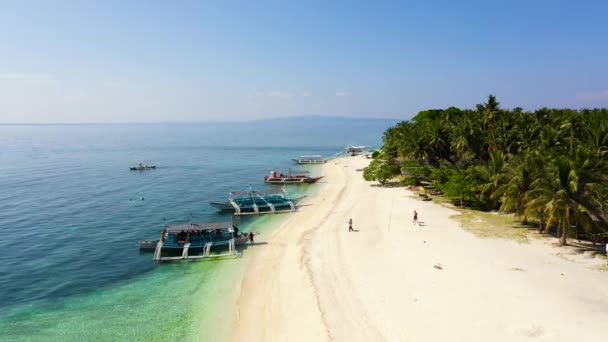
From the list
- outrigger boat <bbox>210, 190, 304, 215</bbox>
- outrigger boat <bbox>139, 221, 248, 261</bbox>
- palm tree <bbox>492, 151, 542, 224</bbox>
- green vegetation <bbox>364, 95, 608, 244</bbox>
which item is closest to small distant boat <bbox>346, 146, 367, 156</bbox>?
green vegetation <bbox>364, 95, 608, 244</bbox>

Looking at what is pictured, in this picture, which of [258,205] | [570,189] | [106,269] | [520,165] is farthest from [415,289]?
[258,205]

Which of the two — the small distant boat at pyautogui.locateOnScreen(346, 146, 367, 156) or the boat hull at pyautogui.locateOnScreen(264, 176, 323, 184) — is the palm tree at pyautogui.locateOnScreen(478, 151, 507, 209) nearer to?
the boat hull at pyautogui.locateOnScreen(264, 176, 323, 184)

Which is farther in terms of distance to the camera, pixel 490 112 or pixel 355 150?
pixel 355 150

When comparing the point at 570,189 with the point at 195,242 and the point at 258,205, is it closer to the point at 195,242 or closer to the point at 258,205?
the point at 195,242

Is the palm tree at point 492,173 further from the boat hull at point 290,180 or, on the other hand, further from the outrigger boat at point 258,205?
the boat hull at point 290,180

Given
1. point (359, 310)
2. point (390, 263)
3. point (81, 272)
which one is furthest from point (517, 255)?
point (81, 272)

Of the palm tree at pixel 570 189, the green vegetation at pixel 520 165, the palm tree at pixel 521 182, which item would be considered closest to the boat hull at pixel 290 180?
the green vegetation at pixel 520 165
